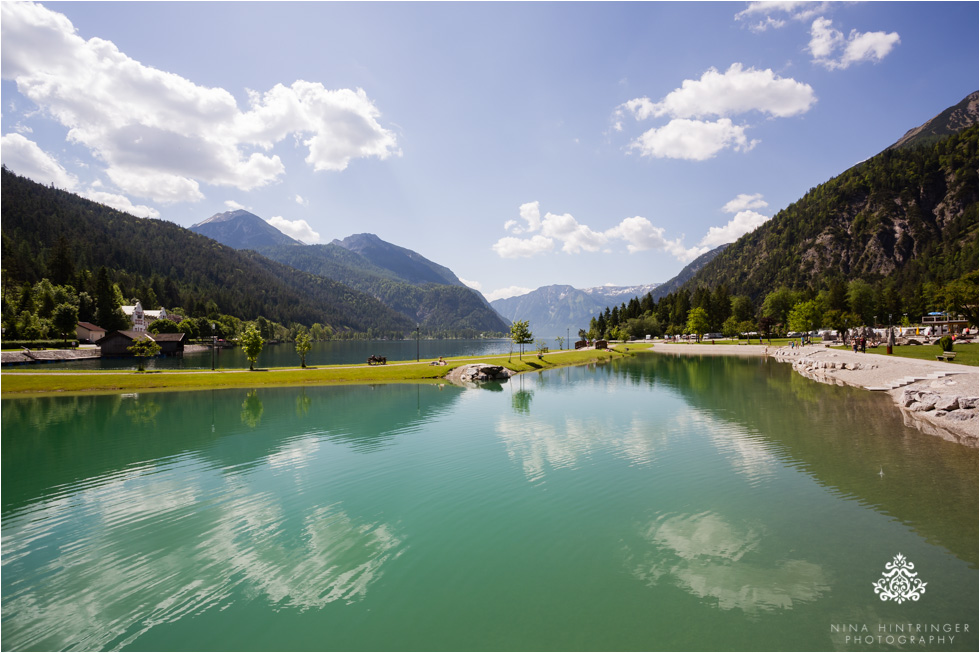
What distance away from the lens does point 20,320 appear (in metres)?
115

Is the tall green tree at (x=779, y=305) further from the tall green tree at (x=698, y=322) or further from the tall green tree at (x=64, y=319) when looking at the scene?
the tall green tree at (x=64, y=319)

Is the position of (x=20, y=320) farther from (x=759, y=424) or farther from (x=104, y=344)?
(x=759, y=424)

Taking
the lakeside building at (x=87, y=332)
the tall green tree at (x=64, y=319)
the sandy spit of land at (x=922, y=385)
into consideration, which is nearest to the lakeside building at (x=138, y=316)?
the lakeside building at (x=87, y=332)

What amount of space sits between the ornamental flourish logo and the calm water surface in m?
0.21

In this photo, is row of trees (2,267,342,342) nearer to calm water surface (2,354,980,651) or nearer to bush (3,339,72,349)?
bush (3,339,72,349)

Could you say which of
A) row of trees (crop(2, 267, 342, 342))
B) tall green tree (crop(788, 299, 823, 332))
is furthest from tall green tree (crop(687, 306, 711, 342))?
row of trees (crop(2, 267, 342, 342))

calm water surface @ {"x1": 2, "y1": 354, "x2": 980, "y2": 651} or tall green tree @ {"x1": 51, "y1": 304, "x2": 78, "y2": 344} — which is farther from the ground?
tall green tree @ {"x1": 51, "y1": 304, "x2": 78, "y2": 344}

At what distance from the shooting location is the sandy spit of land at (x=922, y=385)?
27.9 meters

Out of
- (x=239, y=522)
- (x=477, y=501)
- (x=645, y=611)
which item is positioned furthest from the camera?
(x=477, y=501)

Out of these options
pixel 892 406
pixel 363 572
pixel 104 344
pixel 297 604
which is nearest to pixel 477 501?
pixel 363 572

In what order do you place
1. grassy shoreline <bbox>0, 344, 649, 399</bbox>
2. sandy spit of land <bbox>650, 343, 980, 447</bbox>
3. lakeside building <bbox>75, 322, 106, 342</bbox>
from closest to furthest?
sandy spit of land <bbox>650, 343, 980, 447</bbox>, grassy shoreline <bbox>0, 344, 649, 399</bbox>, lakeside building <bbox>75, 322, 106, 342</bbox>

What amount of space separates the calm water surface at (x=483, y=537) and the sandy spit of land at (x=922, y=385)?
2.72 m

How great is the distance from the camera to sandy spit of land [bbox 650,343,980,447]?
27906 millimetres

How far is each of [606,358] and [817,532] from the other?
98081 mm
